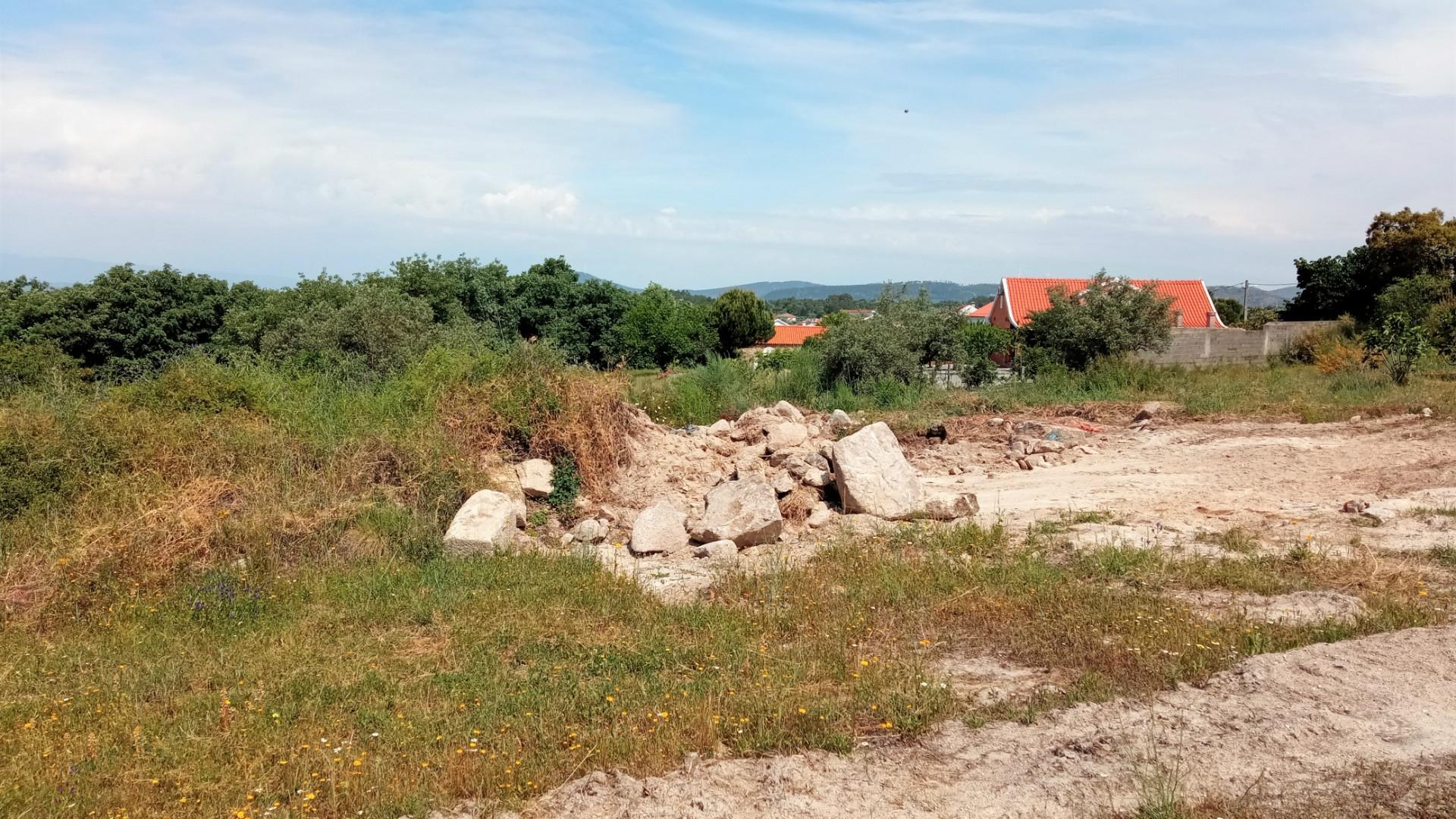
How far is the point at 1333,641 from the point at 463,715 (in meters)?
5.09

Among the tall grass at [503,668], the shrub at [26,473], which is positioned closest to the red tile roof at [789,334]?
the shrub at [26,473]

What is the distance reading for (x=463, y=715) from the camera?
17.5ft

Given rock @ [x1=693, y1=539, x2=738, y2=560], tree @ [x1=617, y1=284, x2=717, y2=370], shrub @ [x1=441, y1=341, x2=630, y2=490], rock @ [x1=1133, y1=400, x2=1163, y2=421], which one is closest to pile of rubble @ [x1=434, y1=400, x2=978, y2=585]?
rock @ [x1=693, y1=539, x2=738, y2=560]

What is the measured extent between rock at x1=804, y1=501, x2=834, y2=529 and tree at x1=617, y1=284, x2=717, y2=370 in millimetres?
29372

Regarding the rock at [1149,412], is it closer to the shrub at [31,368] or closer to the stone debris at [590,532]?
the stone debris at [590,532]

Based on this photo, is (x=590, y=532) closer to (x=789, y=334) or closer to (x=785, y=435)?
(x=785, y=435)

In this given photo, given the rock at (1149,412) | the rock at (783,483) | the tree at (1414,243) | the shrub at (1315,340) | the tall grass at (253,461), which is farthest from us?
the tree at (1414,243)

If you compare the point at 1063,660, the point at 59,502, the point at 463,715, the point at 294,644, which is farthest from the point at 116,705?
the point at 1063,660

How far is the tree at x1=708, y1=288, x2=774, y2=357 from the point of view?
55781mm

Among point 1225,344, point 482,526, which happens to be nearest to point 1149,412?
point 482,526

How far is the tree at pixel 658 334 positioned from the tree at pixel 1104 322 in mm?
19979

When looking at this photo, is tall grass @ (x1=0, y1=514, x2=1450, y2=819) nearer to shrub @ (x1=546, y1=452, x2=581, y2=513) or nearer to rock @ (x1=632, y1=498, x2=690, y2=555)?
rock @ (x1=632, y1=498, x2=690, y2=555)

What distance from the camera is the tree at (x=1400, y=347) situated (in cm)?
1823

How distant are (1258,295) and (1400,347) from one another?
4272 centimetres
